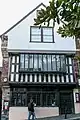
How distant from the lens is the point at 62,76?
17.4 meters

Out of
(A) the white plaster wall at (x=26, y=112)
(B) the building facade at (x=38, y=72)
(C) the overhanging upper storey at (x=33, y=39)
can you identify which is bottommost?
(A) the white plaster wall at (x=26, y=112)

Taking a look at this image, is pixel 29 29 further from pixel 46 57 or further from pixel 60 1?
pixel 60 1

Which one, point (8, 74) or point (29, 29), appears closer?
point (8, 74)

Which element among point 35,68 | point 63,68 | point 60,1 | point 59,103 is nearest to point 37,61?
point 35,68

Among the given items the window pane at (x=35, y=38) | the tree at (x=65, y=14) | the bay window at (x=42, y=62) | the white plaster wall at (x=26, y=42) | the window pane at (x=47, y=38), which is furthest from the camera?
the window pane at (x=47, y=38)

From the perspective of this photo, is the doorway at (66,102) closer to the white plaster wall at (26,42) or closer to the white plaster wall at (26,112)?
the white plaster wall at (26,112)

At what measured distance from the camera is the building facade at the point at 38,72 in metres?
16.7

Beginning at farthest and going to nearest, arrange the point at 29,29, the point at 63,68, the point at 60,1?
the point at 29,29 → the point at 63,68 → the point at 60,1

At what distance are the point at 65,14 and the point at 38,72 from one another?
45.0 feet

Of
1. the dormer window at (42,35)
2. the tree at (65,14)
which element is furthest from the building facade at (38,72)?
the tree at (65,14)

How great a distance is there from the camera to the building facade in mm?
16734

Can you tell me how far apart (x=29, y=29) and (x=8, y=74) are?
14.0 ft

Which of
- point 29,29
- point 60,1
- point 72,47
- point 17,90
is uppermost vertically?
point 29,29

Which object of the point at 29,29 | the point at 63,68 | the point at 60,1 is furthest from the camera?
the point at 29,29
